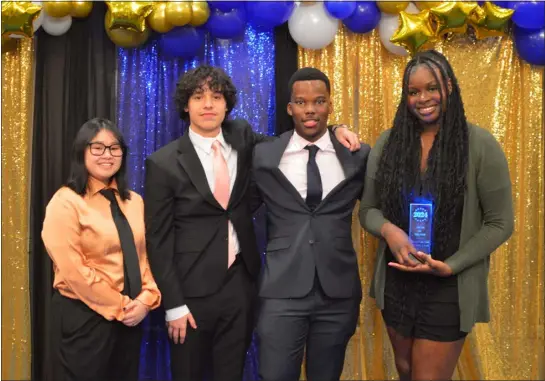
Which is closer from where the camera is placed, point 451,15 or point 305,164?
point 305,164

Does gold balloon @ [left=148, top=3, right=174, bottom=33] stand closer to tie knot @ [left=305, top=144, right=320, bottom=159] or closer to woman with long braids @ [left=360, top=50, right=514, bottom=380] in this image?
tie knot @ [left=305, top=144, right=320, bottom=159]

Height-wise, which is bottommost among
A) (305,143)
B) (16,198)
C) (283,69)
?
(16,198)

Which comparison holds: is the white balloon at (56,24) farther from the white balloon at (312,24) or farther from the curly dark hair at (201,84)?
the white balloon at (312,24)

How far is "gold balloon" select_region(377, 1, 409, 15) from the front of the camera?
12.9 ft

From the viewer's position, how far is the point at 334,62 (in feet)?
14.0

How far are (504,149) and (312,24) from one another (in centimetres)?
148

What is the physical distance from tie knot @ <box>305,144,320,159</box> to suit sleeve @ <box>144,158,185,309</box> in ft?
2.31

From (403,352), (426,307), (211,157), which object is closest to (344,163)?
(211,157)

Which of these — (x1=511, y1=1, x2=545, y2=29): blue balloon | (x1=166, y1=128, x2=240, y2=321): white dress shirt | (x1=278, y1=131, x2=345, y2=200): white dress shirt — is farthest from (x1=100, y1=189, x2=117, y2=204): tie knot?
(x1=511, y1=1, x2=545, y2=29): blue balloon

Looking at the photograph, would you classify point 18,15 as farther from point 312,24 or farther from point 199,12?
point 312,24

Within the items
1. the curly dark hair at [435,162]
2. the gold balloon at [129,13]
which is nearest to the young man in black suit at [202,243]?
the curly dark hair at [435,162]

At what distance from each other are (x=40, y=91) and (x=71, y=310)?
1627 mm

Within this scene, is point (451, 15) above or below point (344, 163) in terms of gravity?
above

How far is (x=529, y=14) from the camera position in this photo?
154 inches
